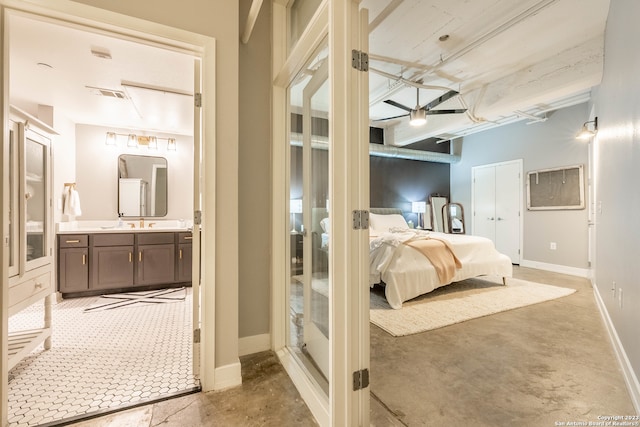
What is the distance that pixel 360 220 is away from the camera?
1325 millimetres

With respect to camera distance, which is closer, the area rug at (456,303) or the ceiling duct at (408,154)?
the area rug at (456,303)

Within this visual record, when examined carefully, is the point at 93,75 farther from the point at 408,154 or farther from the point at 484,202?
the point at 484,202

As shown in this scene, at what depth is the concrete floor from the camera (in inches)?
59.7

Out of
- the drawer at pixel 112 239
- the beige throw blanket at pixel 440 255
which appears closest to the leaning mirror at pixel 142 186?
the drawer at pixel 112 239

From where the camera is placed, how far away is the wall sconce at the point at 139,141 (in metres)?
4.23

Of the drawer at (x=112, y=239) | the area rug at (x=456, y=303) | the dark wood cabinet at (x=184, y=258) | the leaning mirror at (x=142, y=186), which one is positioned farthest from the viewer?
the leaning mirror at (x=142, y=186)

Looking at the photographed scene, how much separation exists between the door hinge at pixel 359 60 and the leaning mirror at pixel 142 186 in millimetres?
4204

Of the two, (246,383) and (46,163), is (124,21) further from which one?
(246,383)

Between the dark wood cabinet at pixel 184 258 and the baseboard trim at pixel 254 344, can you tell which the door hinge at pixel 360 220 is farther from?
the dark wood cabinet at pixel 184 258

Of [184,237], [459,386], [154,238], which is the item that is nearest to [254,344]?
[459,386]

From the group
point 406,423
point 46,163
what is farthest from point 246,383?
point 46,163

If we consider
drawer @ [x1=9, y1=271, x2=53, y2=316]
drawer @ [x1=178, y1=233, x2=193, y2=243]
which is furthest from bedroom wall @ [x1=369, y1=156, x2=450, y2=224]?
drawer @ [x1=9, y1=271, x2=53, y2=316]

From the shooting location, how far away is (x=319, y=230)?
1.84 metres

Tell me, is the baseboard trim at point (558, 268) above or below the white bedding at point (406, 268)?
below
